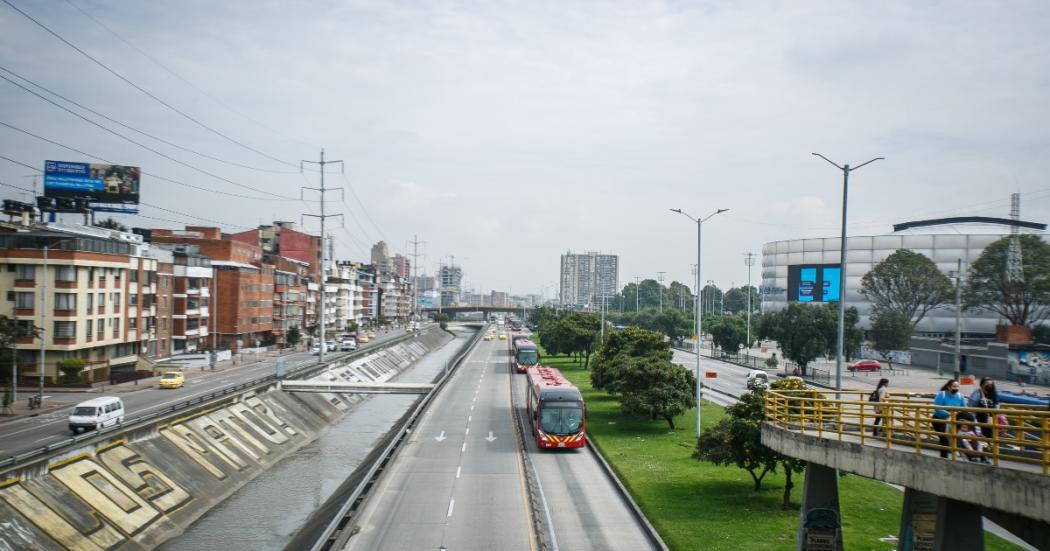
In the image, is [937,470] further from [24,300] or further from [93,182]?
[93,182]

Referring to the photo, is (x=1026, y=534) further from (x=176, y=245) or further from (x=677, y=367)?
(x=176, y=245)

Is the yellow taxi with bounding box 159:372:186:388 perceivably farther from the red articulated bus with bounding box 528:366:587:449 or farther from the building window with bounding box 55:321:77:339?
the red articulated bus with bounding box 528:366:587:449

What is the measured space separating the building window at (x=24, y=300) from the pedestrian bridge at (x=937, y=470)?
65634mm

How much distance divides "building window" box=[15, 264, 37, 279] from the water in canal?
97.2ft

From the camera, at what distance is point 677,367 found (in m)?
54.5

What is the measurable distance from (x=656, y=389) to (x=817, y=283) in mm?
82928

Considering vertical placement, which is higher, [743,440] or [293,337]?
[743,440]

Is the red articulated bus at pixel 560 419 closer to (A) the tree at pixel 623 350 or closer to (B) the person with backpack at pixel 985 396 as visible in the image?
(A) the tree at pixel 623 350

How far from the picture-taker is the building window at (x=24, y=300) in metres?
63.8

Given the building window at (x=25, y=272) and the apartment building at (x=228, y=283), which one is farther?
the apartment building at (x=228, y=283)

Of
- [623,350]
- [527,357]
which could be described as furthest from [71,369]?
[527,357]

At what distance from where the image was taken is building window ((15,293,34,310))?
63812 millimetres

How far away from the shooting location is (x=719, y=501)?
33.1m

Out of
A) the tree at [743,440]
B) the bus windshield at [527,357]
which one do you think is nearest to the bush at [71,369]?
the bus windshield at [527,357]
